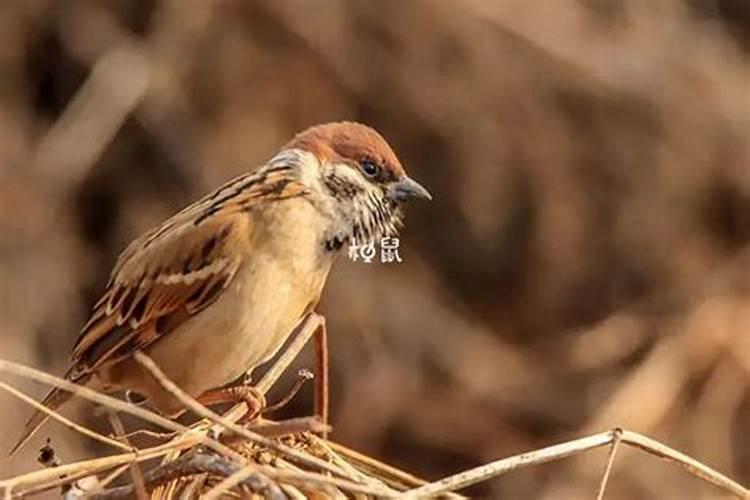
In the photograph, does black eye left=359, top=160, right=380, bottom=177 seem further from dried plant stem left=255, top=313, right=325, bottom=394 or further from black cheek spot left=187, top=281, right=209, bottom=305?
dried plant stem left=255, top=313, right=325, bottom=394

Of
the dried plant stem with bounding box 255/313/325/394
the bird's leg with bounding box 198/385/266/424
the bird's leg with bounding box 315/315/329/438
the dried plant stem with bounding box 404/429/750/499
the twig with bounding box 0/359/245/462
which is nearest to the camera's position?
the twig with bounding box 0/359/245/462

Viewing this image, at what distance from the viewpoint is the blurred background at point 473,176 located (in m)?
5.03

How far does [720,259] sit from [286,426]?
375cm

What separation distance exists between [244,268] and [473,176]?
271cm

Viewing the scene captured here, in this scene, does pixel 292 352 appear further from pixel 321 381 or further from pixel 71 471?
pixel 71 471

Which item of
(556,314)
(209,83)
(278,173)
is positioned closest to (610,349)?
(556,314)

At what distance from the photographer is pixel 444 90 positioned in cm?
526

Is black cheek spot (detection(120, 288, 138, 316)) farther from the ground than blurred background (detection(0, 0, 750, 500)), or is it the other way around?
blurred background (detection(0, 0, 750, 500))

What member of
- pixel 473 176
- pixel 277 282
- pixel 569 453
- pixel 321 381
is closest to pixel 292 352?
pixel 321 381

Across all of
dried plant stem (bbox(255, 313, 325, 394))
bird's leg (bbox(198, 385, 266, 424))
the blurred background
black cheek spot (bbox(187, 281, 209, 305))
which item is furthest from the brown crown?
the blurred background

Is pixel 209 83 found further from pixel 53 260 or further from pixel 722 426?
pixel 722 426

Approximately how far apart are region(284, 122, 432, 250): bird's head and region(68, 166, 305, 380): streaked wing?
49 millimetres

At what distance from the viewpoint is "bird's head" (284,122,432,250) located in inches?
102

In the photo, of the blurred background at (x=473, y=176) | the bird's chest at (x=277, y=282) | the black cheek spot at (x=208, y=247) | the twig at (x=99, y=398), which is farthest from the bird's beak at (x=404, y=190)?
the blurred background at (x=473, y=176)
